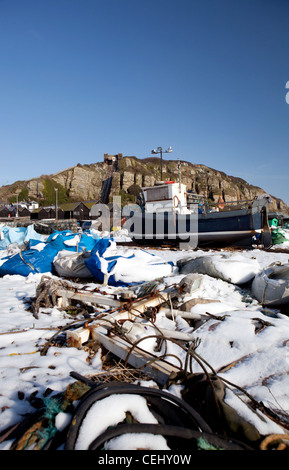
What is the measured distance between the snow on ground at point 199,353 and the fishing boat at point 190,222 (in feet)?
32.4

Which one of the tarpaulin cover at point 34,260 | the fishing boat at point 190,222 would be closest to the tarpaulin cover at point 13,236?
the tarpaulin cover at point 34,260

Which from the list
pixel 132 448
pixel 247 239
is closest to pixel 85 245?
pixel 132 448

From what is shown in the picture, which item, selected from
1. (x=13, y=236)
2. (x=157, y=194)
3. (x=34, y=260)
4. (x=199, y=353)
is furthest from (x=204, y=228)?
(x=199, y=353)

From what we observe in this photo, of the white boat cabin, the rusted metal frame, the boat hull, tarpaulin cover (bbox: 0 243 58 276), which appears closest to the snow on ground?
the rusted metal frame

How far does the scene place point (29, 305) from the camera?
3.99 meters

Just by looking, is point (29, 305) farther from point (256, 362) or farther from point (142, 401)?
point (256, 362)

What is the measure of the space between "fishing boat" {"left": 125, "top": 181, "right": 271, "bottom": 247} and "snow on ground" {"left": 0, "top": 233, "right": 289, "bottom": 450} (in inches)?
389

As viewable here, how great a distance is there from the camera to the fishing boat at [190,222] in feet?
41.0

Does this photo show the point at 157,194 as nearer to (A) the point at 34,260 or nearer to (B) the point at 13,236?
(B) the point at 13,236

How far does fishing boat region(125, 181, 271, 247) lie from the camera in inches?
492

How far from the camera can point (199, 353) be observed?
2.37 metres

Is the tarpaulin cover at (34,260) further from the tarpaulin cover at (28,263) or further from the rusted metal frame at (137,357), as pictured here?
the rusted metal frame at (137,357)

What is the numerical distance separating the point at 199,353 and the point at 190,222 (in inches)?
450

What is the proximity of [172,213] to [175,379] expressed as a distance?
12453 millimetres
